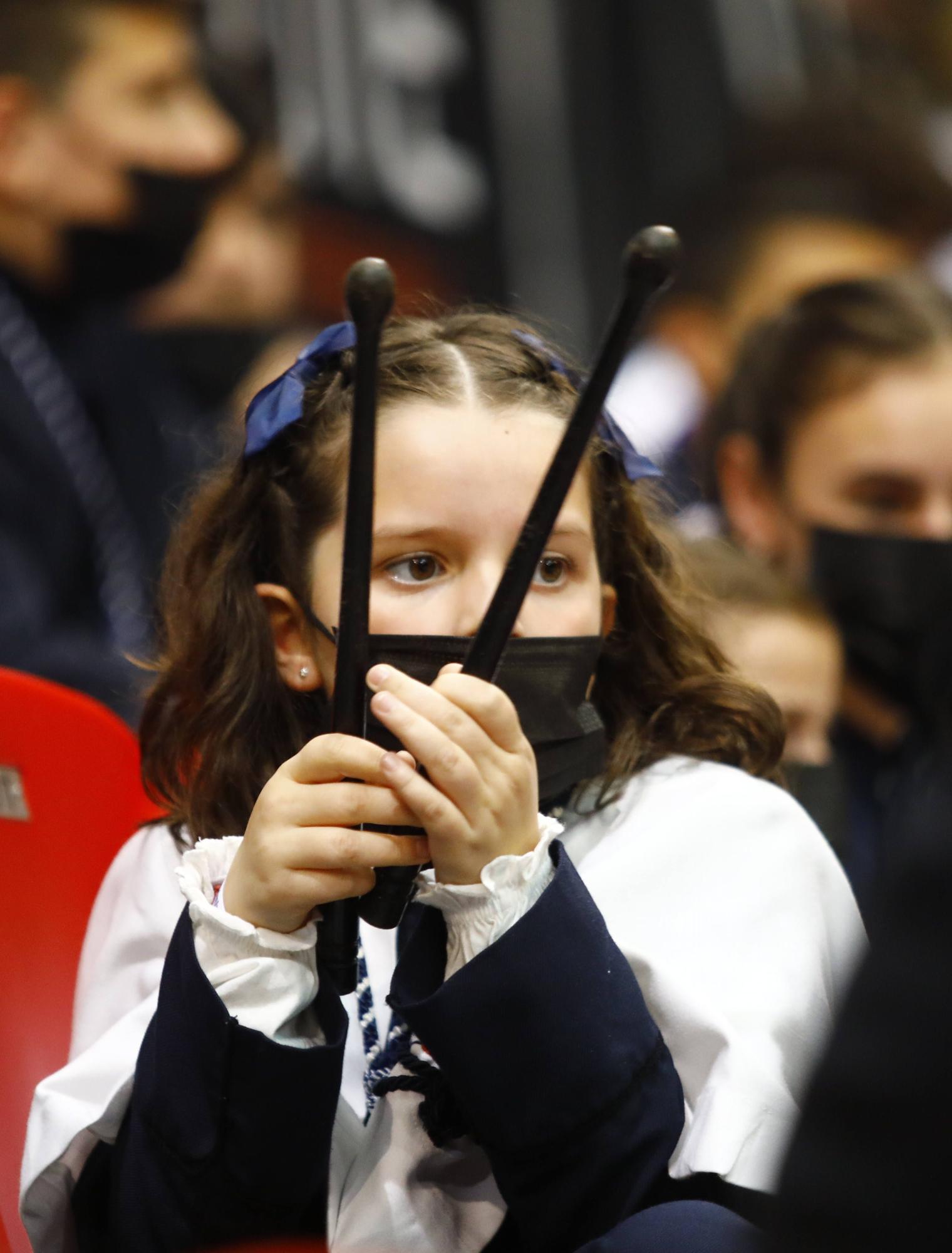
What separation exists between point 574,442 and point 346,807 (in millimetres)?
264

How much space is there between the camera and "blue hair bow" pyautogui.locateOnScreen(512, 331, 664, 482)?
1.34 m

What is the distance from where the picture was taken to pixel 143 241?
121 inches

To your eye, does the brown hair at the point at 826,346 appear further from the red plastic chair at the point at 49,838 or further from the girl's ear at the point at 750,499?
the red plastic chair at the point at 49,838

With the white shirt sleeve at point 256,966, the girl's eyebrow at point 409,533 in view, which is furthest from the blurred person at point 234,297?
the white shirt sleeve at point 256,966

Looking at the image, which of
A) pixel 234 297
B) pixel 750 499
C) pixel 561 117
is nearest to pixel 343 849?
pixel 750 499

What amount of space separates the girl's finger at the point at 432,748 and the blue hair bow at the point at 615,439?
1.57 feet

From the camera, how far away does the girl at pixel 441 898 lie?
97 cm

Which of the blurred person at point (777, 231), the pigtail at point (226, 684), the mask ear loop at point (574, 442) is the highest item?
the mask ear loop at point (574, 442)

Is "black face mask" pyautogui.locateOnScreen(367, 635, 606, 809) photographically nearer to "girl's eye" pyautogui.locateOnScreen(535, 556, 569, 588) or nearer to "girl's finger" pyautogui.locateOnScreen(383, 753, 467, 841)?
"girl's eye" pyautogui.locateOnScreen(535, 556, 569, 588)

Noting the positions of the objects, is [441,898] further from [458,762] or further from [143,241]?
[143,241]

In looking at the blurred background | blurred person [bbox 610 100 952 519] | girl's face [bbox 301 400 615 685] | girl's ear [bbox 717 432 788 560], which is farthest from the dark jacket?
the blurred background

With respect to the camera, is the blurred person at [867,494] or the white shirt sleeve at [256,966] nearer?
the white shirt sleeve at [256,966]

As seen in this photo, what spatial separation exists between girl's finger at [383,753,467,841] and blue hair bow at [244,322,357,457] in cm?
45

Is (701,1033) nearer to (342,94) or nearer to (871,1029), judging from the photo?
(871,1029)
